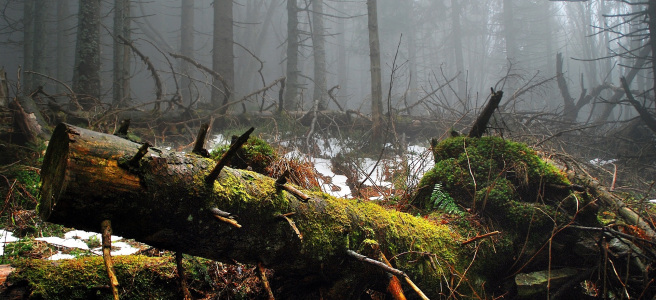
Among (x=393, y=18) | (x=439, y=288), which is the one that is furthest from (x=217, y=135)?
(x=393, y=18)

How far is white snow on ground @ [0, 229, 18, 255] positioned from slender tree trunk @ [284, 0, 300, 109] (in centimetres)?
809

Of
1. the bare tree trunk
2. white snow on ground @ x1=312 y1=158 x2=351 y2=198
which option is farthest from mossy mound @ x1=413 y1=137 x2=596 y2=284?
the bare tree trunk

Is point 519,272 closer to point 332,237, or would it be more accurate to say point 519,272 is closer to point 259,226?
point 332,237

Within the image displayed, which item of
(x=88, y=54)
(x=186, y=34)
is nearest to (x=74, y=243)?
(x=88, y=54)

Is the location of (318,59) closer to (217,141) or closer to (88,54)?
(217,141)

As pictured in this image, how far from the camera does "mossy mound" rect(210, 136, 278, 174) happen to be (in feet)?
8.86

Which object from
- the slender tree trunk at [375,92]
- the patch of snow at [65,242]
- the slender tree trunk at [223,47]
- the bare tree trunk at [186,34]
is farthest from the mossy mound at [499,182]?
the bare tree trunk at [186,34]

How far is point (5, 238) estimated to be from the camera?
2771 millimetres

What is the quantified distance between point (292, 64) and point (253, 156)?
29.1 ft

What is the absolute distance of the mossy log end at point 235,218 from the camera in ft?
3.75

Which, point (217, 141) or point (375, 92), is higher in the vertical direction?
point (375, 92)

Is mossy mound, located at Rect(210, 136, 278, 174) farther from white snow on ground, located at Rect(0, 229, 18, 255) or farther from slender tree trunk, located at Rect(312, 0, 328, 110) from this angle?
slender tree trunk, located at Rect(312, 0, 328, 110)

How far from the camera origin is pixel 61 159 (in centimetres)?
114

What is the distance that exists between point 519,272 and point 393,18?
2691cm
